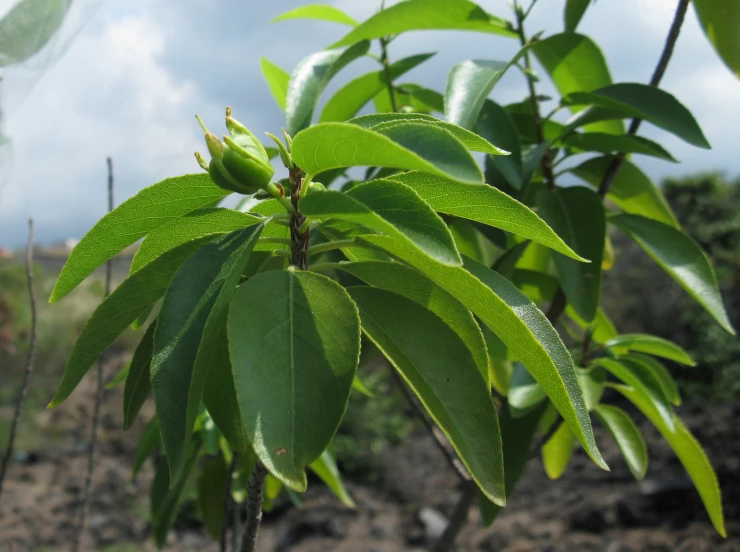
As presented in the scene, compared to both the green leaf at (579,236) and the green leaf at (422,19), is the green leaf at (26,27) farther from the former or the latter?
the green leaf at (579,236)

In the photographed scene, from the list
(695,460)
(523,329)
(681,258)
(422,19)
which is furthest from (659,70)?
(523,329)

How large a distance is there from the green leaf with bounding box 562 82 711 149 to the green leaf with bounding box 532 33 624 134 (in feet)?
0.48

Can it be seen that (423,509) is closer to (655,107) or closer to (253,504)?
(655,107)

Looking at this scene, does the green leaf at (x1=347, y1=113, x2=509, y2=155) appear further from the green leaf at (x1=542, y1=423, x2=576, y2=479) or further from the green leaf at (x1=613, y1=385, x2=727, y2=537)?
the green leaf at (x1=542, y1=423, x2=576, y2=479)

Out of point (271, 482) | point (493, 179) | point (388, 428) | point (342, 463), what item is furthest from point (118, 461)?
point (493, 179)

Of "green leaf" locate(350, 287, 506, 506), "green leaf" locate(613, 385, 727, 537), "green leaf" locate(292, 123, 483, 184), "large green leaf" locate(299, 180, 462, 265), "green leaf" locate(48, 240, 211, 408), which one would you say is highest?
"green leaf" locate(292, 123, 483, 184)

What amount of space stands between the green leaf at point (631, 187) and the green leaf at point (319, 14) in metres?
0.65

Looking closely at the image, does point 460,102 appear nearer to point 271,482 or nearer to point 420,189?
point 420,189

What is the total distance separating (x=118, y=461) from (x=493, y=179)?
539 cm

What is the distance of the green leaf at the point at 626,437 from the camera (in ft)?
4.90

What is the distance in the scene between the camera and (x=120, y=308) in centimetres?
72

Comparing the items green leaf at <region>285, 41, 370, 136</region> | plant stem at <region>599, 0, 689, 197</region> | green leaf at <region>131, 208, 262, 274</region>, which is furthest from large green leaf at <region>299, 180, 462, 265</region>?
plant stem at <region>599, 0, 689, 197</region>

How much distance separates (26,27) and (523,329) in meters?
1.77

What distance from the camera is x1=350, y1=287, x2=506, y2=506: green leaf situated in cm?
71
